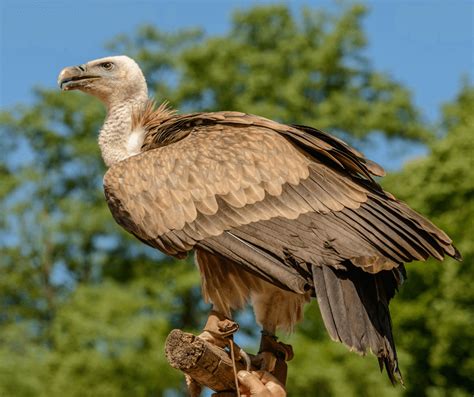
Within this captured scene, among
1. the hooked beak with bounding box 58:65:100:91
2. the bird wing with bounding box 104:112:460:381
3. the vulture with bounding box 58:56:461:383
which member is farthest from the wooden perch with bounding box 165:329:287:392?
the hooked beak with bounding box 58:65:100:91

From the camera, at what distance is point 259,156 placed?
7.72 metres

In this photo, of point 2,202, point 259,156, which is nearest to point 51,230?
point 2,202

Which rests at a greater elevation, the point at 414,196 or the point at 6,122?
the point at 6,122

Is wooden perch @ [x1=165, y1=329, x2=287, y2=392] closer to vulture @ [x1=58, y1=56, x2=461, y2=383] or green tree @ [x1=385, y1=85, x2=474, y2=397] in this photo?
vulture @ [x1=58, y1=56, x2=461, y2=383]

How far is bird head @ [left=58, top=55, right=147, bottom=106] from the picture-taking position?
8.66 meters

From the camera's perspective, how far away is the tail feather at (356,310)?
22.2 feet

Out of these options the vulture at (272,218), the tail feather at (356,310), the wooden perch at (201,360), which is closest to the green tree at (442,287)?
the vulture at (272,218)

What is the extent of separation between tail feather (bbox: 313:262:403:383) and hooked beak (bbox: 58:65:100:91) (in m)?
2.70

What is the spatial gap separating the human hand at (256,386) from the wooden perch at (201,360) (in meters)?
0.06

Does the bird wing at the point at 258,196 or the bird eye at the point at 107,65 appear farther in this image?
the bird eye at the point at 107,65

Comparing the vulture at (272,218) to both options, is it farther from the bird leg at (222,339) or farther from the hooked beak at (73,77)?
the hooked beak at (73,77)

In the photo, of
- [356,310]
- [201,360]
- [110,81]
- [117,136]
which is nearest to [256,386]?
[201,360]

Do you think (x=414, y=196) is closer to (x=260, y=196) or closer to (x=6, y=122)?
(x=6, y=122)

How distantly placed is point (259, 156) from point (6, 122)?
22.2 metres
